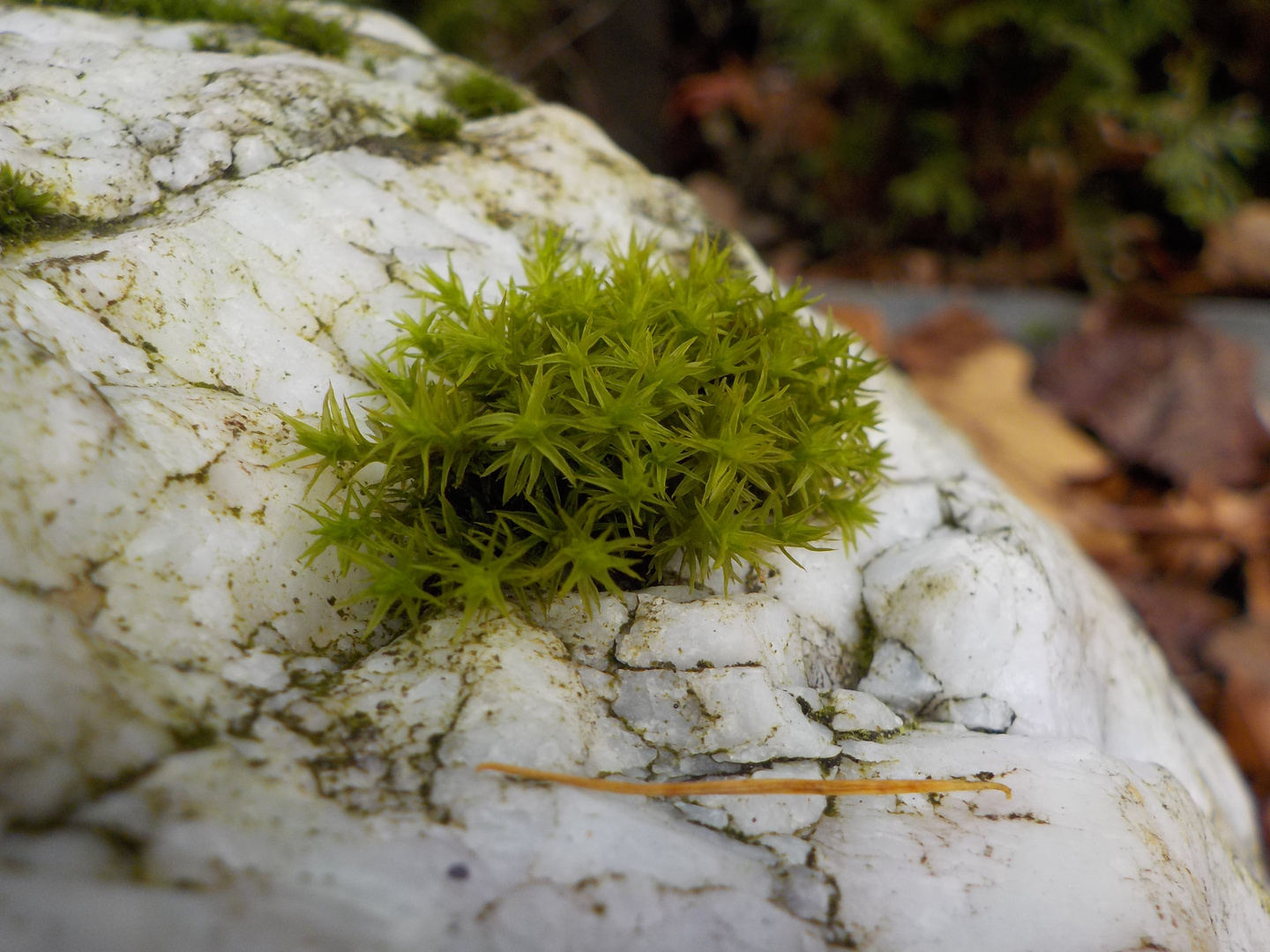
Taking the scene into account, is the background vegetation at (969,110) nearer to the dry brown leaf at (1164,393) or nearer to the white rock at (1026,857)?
the dry brown leaf at (1164,393)

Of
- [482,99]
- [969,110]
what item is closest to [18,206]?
[482,99]

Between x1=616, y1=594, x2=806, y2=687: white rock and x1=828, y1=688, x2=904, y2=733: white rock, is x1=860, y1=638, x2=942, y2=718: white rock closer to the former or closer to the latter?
x1=828, y1=688, x2=904, y2=733: white rock

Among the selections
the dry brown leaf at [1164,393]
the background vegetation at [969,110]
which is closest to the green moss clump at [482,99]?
the background vegetation at [969,110]

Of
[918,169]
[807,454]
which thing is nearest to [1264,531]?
[918,169]

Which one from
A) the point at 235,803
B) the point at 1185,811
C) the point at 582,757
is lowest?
the point at 235,803

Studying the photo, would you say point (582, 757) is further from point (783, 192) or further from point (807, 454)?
point (783, 192)
